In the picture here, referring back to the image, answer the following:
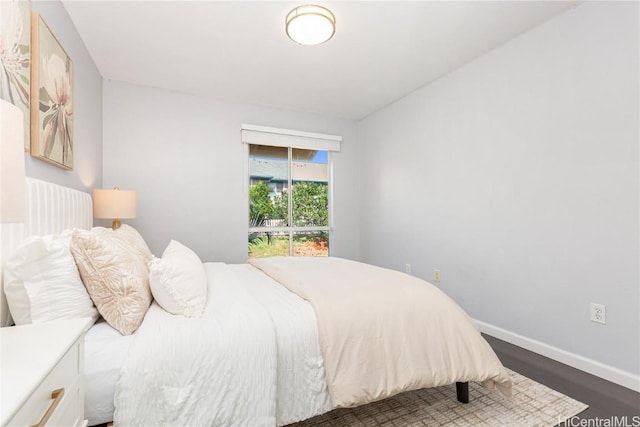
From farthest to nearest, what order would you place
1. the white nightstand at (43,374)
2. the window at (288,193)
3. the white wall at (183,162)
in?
the window at (288,193), the white wall at (183,162), the white nightstand at (43,374)

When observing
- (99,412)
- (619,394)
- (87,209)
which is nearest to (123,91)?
(87,209)

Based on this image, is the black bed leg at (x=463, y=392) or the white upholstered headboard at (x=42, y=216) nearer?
the white upholstered headboard at (x=42, y=216)

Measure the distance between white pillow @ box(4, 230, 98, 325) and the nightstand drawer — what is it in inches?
11.8

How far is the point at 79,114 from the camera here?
2555mm

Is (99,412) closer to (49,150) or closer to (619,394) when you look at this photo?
(49,150)

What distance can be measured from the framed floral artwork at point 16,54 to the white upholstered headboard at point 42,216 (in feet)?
0.94

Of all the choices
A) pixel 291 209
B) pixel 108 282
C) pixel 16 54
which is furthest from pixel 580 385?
pixel 16 54

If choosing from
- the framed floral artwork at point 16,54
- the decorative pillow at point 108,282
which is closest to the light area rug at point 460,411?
the decorative pillow at point 108,282

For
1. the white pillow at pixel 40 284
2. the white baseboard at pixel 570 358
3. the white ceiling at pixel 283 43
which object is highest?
the white ceiling at pixel 283 43

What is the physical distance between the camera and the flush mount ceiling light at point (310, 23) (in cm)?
211

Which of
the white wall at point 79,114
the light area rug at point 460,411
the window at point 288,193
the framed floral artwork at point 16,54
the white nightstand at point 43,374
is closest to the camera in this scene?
the white nightstand at point 43,374

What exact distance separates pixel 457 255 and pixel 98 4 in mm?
3585

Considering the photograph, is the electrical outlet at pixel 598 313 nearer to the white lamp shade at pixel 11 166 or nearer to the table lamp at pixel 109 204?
the white lamp shade at pixel 11 166

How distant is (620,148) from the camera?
1.98 meters
